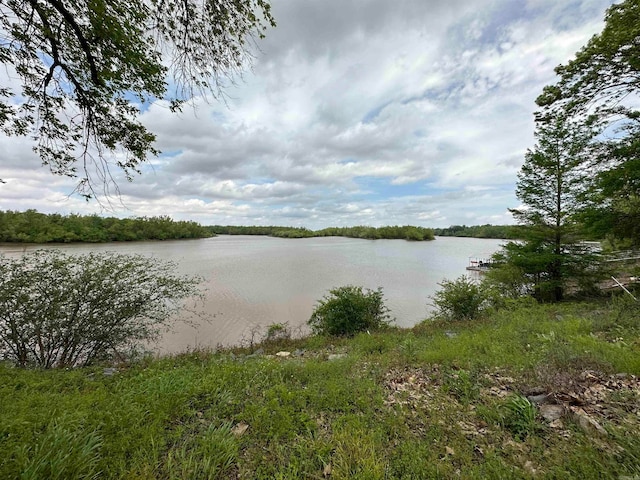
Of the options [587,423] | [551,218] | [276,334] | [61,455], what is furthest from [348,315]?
[551,218]

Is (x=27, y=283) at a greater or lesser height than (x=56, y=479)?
greater

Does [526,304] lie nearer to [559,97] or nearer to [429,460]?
[559,97]

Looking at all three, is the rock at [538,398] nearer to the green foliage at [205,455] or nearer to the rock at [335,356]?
the rock at [335,356]

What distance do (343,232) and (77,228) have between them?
258ft

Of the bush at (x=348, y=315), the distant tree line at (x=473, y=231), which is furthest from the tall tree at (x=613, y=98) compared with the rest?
the distant tree line at (x=473, y=231)

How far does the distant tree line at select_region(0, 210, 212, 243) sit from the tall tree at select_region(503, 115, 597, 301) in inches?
1857

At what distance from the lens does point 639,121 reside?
6.53m

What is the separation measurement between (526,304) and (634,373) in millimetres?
6653

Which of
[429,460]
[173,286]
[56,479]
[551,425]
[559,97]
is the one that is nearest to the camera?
[56,479]

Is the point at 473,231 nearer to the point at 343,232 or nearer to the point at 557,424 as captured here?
the point at 343,232

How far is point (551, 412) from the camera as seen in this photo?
95.0 inches

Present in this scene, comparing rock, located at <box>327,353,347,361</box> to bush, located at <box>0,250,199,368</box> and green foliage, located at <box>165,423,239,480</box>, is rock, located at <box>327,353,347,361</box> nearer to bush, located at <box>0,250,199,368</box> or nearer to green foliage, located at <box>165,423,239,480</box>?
green foliage, located at <box>165,423,239,480</box>

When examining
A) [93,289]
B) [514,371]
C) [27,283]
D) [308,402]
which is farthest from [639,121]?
[27,283]

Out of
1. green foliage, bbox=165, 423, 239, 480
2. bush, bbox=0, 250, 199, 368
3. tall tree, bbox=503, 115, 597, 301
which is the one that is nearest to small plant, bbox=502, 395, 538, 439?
green foliage, bbox=165, 423, 239, 480
